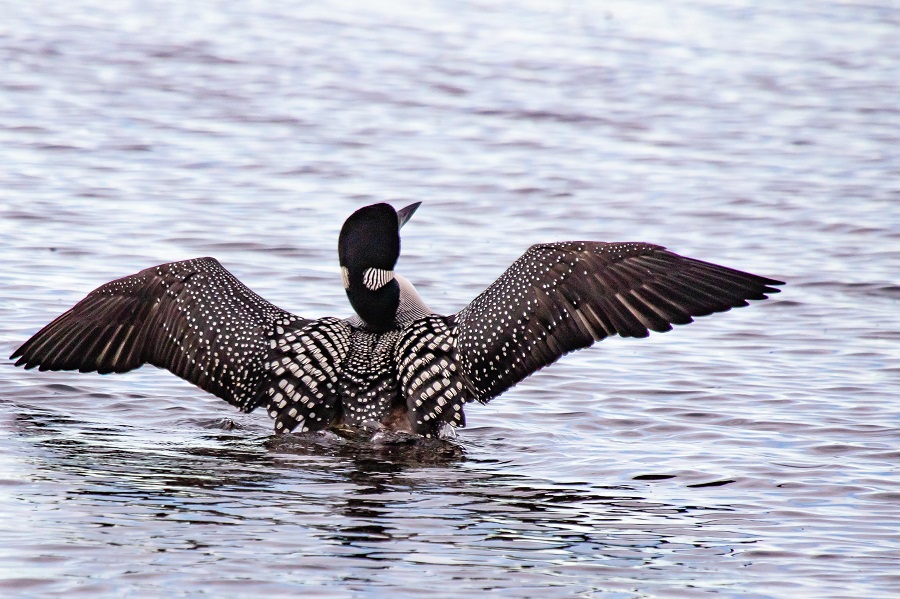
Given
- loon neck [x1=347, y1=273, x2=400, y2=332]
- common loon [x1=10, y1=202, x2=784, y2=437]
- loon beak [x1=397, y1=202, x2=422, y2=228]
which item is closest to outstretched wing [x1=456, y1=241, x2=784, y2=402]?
common loon [x1=10, y1=202, x2=784, y2=437]

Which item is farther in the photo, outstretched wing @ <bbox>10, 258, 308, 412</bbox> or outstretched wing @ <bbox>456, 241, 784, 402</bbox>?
outstretched wing @ <bbox>10, 258, 308, 412</bbox>

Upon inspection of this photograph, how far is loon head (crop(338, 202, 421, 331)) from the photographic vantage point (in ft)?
19.6

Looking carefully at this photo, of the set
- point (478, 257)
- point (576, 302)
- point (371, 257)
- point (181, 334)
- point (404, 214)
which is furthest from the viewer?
point (478, 257)

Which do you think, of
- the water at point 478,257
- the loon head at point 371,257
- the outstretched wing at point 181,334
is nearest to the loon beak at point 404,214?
the loon head at point 371,257

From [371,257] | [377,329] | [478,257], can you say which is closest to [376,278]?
[371,257]

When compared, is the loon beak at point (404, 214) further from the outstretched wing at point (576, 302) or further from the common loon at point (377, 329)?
the outstretched wing at point (576, 302)

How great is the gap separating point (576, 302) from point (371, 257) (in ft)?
2.80

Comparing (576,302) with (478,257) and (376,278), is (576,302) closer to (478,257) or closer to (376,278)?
(376,278)

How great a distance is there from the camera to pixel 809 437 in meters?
6.05

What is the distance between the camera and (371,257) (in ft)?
19.6

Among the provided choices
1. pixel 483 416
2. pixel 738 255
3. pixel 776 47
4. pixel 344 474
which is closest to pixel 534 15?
pixel 776 47

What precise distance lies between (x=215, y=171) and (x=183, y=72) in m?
3.39

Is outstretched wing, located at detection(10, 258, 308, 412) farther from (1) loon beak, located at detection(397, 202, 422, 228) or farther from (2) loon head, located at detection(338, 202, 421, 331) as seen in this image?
(1) loon beak, located at detection(397, 202, 422, 228)

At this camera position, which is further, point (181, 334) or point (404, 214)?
point (404, 214)
